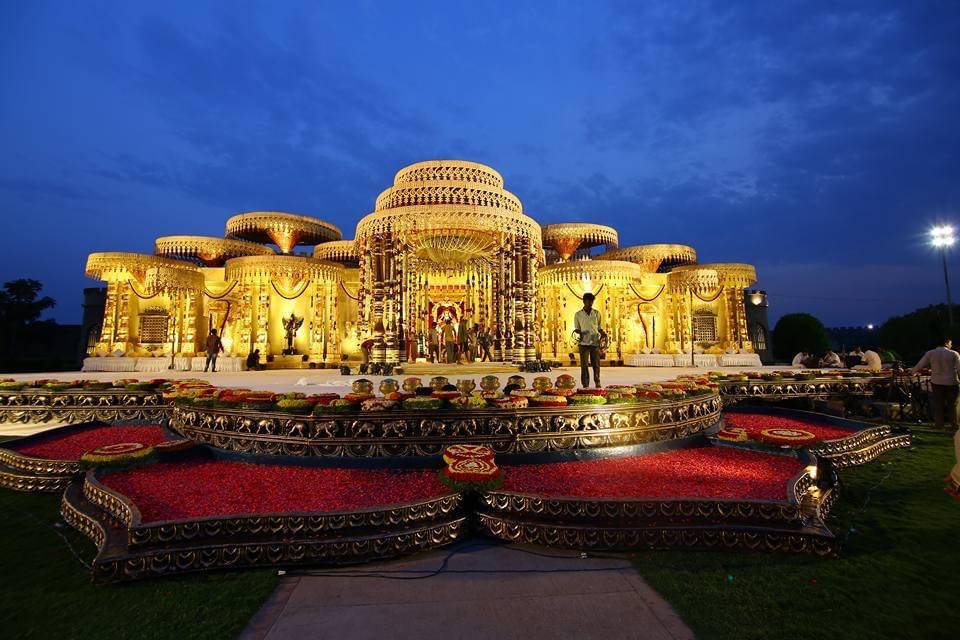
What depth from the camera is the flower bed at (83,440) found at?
5.17 metres

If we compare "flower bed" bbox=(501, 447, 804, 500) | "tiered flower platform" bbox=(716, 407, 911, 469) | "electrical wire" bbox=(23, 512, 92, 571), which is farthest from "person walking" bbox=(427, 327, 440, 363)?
"electrical wire" bbox=(23, 512, 92, 571)

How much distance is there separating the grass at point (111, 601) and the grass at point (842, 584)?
7.26 feet

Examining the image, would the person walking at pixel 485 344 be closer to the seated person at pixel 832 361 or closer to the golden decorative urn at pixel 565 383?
the golden decorative urn at pixel 565 383

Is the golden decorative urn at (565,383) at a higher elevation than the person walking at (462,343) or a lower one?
lower

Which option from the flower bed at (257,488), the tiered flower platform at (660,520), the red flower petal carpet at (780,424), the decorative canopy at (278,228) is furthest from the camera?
the decorative canopy at (278,228)

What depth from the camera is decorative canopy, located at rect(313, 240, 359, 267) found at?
2480 cm

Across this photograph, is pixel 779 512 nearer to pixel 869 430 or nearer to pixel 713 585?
pixel 713 585

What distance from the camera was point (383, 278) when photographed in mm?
14039

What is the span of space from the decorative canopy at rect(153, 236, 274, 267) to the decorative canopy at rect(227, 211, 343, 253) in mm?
1115

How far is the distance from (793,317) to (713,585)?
3419cm

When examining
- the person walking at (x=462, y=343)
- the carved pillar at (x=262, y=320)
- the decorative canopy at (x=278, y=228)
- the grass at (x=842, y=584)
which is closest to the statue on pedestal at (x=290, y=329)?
the carved pillar at (x=262, y=320)

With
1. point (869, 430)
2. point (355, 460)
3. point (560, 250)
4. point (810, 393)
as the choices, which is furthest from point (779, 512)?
point (560, 250)

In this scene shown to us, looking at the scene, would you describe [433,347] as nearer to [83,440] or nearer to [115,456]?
[83,440]

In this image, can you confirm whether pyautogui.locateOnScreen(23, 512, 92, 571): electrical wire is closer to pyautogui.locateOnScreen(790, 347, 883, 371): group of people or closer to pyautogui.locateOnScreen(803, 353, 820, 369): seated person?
pyautogui.locateOnScreen(790, 347, 883, 371): group of people
